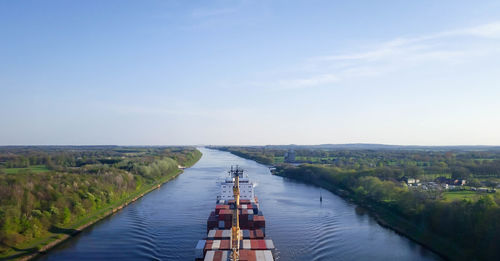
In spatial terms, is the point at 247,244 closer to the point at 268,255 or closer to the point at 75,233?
the point at 268,255

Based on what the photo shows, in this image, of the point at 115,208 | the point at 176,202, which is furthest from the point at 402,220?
the point at 115,208

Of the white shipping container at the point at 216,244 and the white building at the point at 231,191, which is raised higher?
the white building at the point at 231,191

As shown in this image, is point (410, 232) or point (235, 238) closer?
point (235, 238)

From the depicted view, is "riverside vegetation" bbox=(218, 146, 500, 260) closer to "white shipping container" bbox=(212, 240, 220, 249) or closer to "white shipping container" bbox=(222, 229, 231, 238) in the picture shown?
"white shipping container" bbox=(222, 229, 231, 238)

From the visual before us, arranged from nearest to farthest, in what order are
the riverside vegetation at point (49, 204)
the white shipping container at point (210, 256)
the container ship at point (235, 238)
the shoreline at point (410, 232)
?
the white shipping container at point (210, 256) → the container ship at point (235, 238) → the shoreline at point (410, 232) → the riverside vegetation at point (49, 204)

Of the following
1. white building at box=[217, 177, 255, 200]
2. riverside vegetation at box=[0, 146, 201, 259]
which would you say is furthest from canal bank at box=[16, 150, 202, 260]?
white building at box=[217, 177, 255, 200]

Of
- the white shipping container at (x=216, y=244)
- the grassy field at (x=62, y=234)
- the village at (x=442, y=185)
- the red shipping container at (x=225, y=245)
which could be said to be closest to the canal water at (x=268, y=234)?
the grassy field at (x=62, y=234)

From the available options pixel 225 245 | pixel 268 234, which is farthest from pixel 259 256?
pixel 268 234

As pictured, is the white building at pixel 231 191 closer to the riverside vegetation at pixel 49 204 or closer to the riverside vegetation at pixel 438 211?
the riverside vegetation at pixel 49 204
